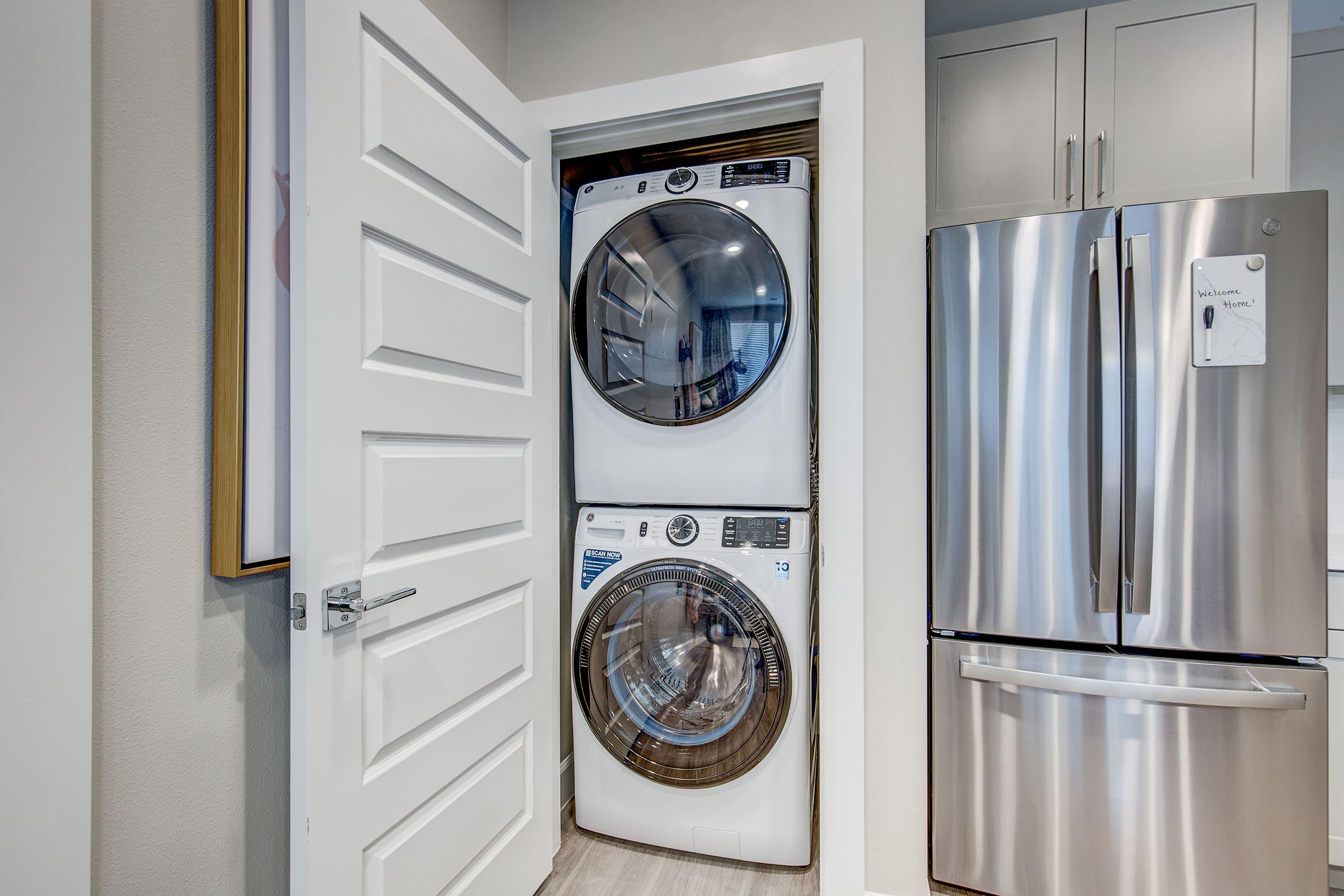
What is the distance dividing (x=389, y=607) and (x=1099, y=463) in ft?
4.89

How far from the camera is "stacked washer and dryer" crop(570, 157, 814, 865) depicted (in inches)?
63.6

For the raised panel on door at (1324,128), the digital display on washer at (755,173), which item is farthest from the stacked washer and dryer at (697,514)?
the raised panel on door at (1324,128)

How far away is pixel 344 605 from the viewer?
3.21ft

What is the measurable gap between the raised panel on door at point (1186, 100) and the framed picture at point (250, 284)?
6.69ft

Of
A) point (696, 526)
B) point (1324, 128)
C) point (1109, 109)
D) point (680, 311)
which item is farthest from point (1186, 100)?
point (696, 526)

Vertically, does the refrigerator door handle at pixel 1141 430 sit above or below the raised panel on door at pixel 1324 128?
below

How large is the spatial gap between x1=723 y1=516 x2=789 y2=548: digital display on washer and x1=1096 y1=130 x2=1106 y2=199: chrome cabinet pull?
4.30 ft

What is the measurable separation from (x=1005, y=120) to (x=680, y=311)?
3.78 ft

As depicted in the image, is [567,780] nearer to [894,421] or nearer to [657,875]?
[657,875]

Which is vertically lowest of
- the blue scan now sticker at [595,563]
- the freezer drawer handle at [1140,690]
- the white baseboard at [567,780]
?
the white baseboard at [567,780]

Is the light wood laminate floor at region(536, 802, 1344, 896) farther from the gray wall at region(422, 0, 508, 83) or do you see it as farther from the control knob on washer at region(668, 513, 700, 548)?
the gray wall at region(422, 0, 508, 83)

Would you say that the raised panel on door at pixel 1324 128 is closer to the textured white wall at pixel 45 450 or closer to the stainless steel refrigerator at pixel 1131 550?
the stainless steel refrigerator at pixel 1131 550

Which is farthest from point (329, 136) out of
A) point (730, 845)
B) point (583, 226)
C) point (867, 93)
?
point (730, 845)

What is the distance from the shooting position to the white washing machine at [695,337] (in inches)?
64.8
